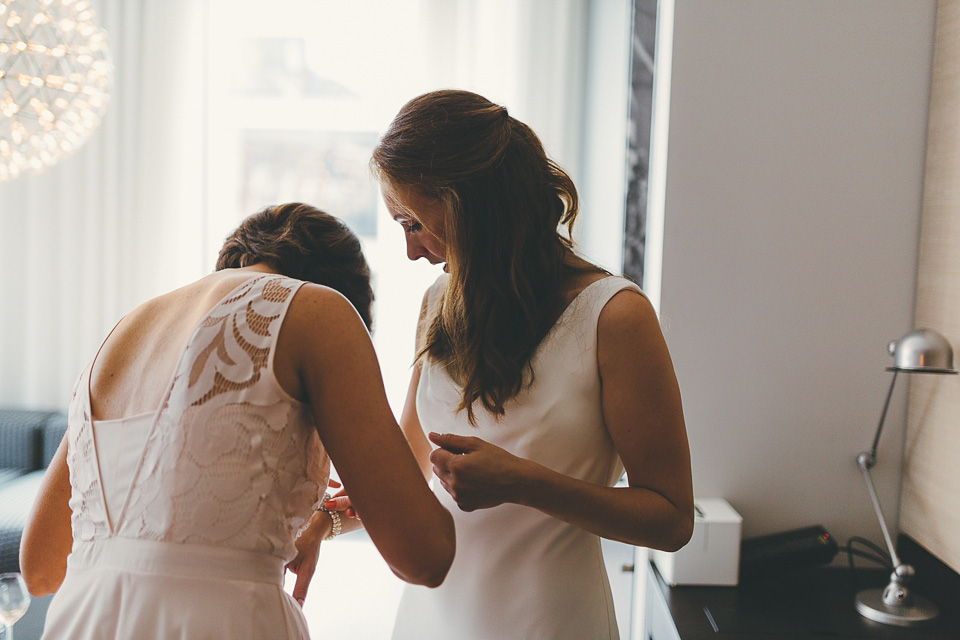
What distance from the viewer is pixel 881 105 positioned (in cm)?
189

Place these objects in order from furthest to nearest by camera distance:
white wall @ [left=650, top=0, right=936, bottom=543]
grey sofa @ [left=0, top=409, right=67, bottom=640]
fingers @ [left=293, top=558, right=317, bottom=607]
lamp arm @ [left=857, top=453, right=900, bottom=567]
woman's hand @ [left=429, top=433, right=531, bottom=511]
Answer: grey sofa @ [left=0, top=409, right=67, bottom=640]
white wall @ [left=650, top=0, right=936, bottom=543]
lamp arm @ [left=857, top=453, right=900, bottom=567]
fingers @ [left=293, top=558, right=317, bottom=607]
woman's hand @ [left=429, top=433, right=531, bottom=511]

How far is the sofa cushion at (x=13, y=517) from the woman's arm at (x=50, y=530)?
2.15m

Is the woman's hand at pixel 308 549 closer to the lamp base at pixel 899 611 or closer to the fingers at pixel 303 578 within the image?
the fingers at pixel 303 578

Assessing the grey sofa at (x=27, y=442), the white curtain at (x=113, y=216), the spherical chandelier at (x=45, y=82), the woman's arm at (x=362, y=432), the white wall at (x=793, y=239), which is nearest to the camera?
the woman's arm at (x=362, y=432)

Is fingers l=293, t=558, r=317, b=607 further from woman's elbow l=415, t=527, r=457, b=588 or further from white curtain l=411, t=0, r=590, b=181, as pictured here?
white curtain l=411, t=0, r=590, b=181

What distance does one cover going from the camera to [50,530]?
1076mm

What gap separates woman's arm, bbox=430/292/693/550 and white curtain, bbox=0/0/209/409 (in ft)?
11.8

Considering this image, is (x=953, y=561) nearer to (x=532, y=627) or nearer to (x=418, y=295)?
(x=532, y=627)

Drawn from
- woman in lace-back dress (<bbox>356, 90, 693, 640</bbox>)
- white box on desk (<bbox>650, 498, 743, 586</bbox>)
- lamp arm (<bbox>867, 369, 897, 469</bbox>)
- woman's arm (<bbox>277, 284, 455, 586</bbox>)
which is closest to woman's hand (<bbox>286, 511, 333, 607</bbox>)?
woman in lace-back dress (<bbox>356, 90, 693, 640</bbox>)

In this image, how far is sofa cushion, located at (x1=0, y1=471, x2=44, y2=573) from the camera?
3100mm

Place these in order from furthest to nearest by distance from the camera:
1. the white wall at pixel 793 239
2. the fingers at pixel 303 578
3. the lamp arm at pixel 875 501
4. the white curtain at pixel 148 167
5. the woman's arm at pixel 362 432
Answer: the white curtain at pixel 148 167, the white wall at pixel 793 239, the lamp arm at pixel 875 501, the fingers at pixel 303 578, the woman's arm at pixel 362 432

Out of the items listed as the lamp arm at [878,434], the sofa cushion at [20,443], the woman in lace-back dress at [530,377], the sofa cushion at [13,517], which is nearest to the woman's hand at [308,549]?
the woman in lace-back dress at [530,377]

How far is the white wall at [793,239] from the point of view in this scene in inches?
74.5

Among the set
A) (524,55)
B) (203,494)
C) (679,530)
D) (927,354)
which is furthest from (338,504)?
(524,55)
